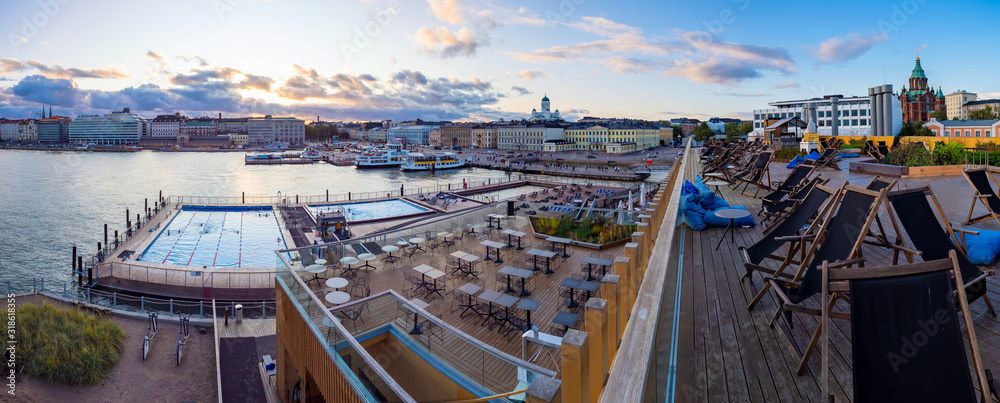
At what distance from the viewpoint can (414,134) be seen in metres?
130

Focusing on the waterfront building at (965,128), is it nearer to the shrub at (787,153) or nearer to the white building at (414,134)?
the shrub at (787,153)

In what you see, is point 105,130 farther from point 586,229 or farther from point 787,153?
point 787,153

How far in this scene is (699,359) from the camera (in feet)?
8.34

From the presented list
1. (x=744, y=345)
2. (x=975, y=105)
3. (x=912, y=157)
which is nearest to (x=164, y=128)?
(x=912, y=157)

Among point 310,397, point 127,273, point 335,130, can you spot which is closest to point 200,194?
point 127,273

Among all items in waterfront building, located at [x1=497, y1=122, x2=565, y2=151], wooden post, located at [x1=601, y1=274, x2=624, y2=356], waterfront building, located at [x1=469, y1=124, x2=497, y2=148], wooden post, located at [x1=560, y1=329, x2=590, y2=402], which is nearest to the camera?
wooden post, located at [x1=560, y1=329, x2=590, y2=402]

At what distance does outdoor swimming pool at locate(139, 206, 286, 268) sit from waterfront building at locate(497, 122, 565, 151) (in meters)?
64.1

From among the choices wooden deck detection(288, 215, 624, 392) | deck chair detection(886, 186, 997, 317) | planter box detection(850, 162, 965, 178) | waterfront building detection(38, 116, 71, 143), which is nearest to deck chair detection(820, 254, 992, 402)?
deck chair detection(886, 186, 997, 317)

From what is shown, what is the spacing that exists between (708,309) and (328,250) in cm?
628

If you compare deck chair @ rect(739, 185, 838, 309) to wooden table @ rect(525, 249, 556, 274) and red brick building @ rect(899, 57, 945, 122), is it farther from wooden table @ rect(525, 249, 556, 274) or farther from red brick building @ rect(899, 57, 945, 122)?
red brick building @ rect(899, 57, 945, 122)

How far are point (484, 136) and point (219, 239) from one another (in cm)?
8113

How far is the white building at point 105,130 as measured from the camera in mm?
133375

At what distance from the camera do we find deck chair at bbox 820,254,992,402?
5.35ft

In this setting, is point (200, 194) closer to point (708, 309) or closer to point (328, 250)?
point (328, 250)
